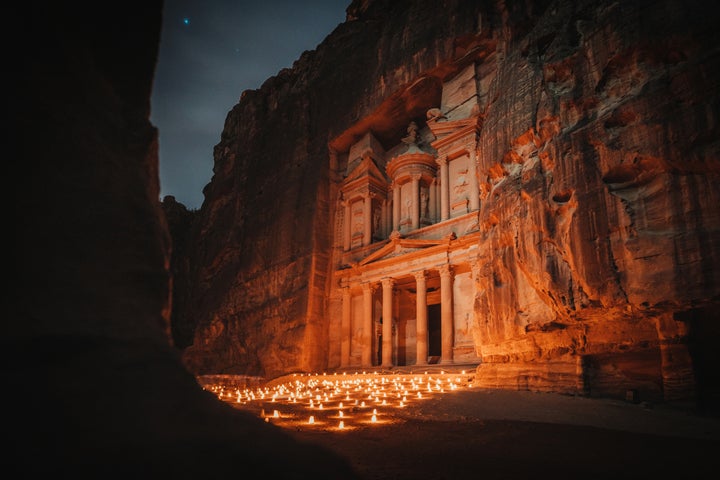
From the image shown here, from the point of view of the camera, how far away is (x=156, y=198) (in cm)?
334

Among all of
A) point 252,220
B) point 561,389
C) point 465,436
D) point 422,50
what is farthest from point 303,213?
point 465,436

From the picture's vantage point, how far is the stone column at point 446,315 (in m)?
20.6

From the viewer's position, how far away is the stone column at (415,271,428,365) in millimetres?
21484

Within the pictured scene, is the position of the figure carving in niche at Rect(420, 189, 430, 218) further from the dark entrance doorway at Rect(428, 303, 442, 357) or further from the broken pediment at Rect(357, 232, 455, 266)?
the dark entrance doorway at Rect(428, 303, 442, 357)

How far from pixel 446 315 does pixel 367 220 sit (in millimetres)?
9123

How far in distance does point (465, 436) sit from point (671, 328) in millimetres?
4505

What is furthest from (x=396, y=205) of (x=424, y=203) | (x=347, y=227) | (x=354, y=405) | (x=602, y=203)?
(x=602, y=203)

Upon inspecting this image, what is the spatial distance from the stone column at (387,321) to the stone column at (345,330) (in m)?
2.68

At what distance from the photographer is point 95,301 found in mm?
2371

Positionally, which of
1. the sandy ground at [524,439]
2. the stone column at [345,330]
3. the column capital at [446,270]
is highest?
the column capital at [446,270]

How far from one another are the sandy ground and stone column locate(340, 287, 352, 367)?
16237mm

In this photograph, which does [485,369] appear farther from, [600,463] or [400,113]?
[400,113]

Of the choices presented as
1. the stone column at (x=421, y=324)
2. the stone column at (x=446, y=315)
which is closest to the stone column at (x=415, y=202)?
the stone column at (x=421, y=324)

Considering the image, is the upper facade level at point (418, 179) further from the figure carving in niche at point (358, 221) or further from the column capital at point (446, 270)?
the column capital at point (446, 270)
